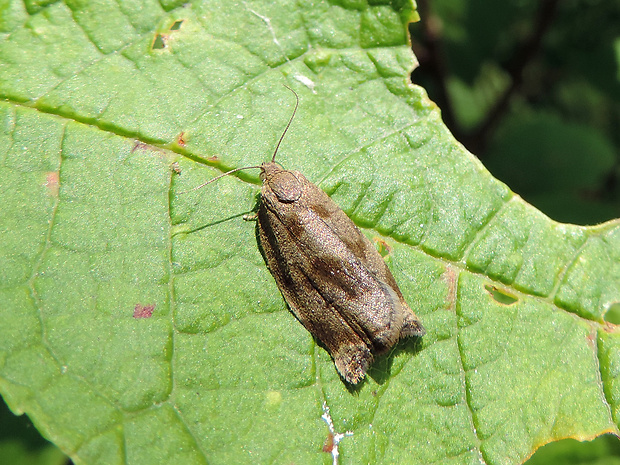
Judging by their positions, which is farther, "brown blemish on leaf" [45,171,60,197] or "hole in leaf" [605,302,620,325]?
"hole in leaf" [605,302,620,325]

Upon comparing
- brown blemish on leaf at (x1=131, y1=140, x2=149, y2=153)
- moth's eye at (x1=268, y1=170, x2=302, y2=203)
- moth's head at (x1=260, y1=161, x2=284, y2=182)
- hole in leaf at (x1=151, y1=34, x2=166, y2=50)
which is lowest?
moth's eye at (x1=268, y1=170, x2=302, y2=203)

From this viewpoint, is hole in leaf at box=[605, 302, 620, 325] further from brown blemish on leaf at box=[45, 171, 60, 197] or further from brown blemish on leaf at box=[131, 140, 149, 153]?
brown blemish on leaf at box=[45, 171, 60, 197]

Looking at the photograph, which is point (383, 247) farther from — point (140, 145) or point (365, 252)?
point (140, 145)

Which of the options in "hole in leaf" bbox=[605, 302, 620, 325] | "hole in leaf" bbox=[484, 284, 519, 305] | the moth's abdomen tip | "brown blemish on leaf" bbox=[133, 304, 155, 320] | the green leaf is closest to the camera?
the green leaf

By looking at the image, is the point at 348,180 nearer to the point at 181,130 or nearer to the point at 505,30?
the point at 181,130

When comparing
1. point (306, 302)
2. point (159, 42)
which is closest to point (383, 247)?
point (306, 302)

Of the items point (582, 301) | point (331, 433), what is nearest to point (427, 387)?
point (331, 433)

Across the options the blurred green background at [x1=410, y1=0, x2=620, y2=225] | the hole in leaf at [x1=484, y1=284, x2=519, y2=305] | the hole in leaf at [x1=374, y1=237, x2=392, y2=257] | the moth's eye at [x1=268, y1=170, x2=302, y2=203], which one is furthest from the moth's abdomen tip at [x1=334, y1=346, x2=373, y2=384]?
the blurred green background at [x1=410, y1=0, x2=620, y2=225]

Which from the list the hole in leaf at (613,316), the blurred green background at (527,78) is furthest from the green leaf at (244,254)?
the blurred green background at (527,78)
